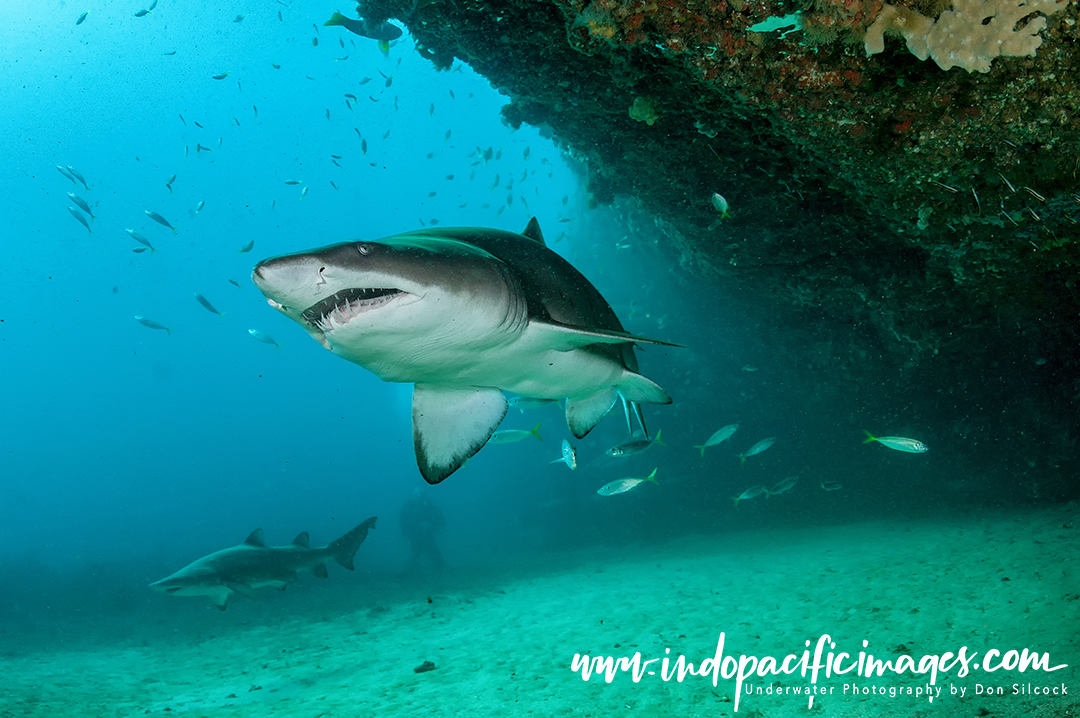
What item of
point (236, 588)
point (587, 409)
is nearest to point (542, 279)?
point (587, 409)

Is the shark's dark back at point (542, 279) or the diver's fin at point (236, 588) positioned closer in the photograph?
the shark's dark back at point (542, 279)

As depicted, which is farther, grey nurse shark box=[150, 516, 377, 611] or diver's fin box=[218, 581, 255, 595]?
diver's fin box=[218, 581, 255, 595]

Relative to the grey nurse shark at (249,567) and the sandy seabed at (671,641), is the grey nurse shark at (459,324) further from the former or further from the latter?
the grey nurse shark at (249,567)

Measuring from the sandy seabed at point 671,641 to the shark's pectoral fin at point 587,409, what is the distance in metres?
2.36

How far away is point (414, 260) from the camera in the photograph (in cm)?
220

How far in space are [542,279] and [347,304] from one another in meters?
1.53

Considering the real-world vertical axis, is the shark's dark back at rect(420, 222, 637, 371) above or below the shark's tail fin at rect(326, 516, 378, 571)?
above

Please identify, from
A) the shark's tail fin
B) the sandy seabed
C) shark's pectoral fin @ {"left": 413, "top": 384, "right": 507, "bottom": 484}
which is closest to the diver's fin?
the sandy seabed

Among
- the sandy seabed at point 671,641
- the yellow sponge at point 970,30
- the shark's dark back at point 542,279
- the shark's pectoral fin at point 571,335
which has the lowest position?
the sandy seabed at point 671,641

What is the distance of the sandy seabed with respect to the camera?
11.7 feet

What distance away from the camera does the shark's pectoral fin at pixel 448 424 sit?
3.63 metres

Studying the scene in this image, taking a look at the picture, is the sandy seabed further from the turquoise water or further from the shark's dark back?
the shark's dark back

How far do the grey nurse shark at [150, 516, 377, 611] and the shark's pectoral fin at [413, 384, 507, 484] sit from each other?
7.28m

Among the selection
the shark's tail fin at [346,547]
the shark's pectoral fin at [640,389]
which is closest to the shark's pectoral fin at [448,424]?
the shark's pectoral fin at [640,389]
